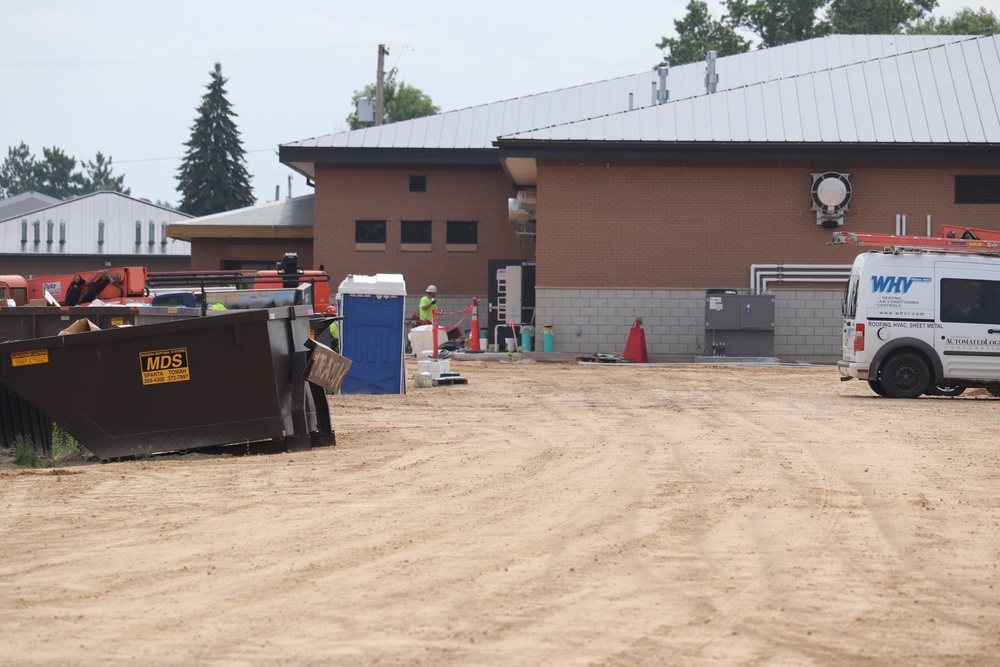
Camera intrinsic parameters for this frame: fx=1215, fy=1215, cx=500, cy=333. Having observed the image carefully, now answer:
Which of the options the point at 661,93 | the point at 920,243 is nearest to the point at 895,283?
the point at 920,243

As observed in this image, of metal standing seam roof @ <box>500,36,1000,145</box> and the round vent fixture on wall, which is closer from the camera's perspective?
the round vent fixture on wall

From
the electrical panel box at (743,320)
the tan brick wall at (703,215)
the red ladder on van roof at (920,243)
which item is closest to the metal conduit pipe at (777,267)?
the tan brick wall at (703,215)

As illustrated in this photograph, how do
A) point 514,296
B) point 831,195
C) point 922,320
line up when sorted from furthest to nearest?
point 514,296 → point 831,195 → point 922,320

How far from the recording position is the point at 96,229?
2279 inches

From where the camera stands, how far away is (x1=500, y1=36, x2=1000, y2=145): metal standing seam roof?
95.3 feet

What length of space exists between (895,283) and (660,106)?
12861 millimetres

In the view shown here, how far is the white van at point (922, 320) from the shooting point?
61.8 feet

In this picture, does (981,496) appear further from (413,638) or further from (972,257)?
(972,257)

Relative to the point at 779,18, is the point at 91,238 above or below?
below

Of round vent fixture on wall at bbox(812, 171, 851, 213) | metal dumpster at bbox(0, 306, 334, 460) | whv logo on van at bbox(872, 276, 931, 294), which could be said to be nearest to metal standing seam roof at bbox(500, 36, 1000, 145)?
round vent fixture on wall at bbox(812, 171, 851, 213)

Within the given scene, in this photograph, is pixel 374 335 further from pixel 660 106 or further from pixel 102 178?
pixel 102 178

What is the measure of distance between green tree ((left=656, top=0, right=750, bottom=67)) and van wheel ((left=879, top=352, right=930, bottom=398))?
2148 inches

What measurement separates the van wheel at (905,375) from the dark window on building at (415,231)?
1976 centimetres

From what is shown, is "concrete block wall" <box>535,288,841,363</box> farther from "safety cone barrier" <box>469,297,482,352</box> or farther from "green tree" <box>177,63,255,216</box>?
"green tree" <box>177,63,255,216</box>
